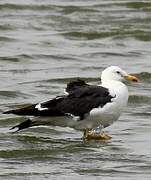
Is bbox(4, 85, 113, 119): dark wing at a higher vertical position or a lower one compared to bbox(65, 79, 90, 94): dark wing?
lower

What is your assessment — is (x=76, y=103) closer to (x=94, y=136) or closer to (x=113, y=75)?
(x=94, y=136)

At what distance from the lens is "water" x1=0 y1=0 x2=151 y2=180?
41.8 ft

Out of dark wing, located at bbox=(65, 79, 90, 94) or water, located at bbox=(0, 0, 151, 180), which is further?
dark wing, located at bbox=(65, 79, 90, 94)

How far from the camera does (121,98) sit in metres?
14.4

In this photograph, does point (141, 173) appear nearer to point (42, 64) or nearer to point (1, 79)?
point (1, 79)

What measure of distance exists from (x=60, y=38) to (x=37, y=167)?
32.8 feet

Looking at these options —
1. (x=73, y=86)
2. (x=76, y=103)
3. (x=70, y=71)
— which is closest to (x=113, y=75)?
(x=73, y=86)

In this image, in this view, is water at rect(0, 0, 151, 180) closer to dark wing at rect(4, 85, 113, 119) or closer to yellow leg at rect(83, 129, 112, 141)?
yellow leg at rect(83, 129, 112, 141)

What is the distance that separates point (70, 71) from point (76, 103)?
533 centimetres

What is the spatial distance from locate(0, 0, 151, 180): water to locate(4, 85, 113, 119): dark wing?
0.42 metres

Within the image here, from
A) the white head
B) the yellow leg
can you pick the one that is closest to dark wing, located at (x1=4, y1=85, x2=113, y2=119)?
the yellow leg

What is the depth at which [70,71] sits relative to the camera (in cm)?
1956

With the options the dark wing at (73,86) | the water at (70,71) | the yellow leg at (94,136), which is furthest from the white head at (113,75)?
the yellow leg at (94,136)

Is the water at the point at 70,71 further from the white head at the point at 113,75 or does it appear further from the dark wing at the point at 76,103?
the white head at the point at 113,75
